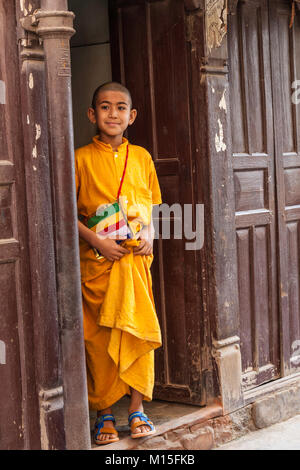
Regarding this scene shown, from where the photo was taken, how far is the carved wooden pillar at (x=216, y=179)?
4.43 m

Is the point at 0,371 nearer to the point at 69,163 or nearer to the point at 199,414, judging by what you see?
the point at 69,163

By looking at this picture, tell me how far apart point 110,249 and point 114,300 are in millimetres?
284

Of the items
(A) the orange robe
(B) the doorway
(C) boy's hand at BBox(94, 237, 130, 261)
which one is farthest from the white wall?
(C) boy's hand at BBox(94, 237, 130, 261)

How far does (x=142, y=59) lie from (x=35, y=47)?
1.32 meters

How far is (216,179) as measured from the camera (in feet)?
14.8

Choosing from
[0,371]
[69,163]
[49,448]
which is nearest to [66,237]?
[69,163]

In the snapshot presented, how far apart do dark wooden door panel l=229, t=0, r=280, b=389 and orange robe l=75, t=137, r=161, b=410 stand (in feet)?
3.12

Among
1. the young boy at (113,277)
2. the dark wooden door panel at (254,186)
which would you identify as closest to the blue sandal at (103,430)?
the young boy at (113,277)

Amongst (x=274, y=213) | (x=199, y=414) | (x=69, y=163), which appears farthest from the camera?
(x=274, y=213)

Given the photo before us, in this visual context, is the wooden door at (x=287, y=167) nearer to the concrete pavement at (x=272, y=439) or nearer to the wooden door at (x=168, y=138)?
the concrete pavement at (x=272, y=439)

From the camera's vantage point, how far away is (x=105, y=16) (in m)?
5.14

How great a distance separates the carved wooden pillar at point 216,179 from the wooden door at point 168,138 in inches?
3.1

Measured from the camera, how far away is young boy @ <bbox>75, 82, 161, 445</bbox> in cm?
398
